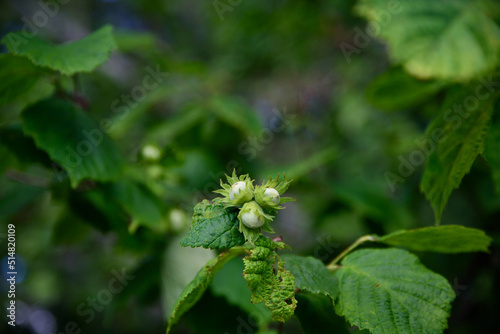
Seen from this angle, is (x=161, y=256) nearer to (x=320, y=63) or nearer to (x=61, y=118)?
(x=61, y=118)

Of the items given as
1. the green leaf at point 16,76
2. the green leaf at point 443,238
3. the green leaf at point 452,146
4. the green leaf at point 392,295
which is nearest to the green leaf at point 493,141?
the green leaf at point 452,146

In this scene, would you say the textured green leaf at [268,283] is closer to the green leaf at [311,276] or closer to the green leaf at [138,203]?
the green leaf at [311,276]

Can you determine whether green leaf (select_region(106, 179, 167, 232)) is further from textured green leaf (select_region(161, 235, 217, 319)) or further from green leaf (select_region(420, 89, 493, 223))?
green leaf (select_region(420, 89, 493, 223))

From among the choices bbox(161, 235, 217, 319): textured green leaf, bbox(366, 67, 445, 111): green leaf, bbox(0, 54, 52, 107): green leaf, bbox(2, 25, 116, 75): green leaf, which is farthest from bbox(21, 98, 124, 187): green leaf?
bbox(366, 67, 445, 111): green leaf

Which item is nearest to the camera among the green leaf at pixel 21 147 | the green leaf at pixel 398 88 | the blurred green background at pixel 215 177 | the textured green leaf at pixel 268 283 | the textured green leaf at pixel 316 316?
the textured green leaf at pixel 268 283

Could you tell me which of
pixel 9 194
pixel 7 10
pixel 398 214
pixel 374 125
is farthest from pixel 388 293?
pixel 7 10
